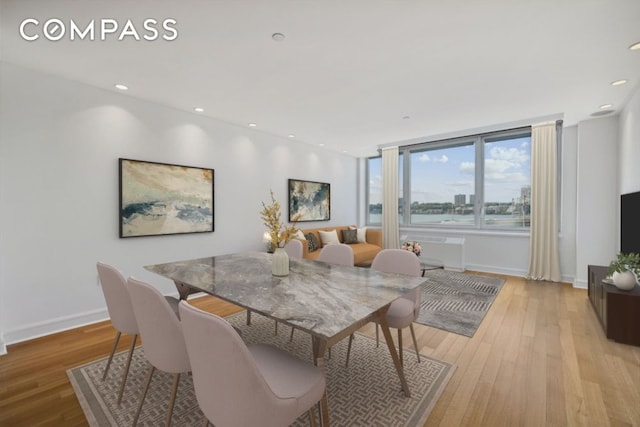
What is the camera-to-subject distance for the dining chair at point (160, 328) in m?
1.37

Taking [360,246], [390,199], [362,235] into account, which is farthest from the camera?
[390,199]

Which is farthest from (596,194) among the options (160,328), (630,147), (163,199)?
(163,199)

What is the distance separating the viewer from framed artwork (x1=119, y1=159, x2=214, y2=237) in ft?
10.7

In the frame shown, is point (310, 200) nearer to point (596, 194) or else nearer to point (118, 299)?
point (118, 299)

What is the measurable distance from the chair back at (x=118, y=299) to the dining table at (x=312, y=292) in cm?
29

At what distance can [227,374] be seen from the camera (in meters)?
1.01

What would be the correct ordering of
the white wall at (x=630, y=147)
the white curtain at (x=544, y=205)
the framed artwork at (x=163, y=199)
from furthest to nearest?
the white curtain at (x=544, y=205)
the framed artwork at (x=163, y=199)
the white wall at (x=630, y=147)

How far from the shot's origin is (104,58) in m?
2.44

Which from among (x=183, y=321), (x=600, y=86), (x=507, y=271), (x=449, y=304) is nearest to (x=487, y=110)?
(x=600, y=86)

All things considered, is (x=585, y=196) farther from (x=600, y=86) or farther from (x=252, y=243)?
(x=252, y=243)

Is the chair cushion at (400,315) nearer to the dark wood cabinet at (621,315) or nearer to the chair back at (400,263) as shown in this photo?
the chair back at (400,263)

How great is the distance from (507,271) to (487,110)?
2994 mm

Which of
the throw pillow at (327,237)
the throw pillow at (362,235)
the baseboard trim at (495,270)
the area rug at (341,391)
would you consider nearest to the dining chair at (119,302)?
the area rug at (341,391)

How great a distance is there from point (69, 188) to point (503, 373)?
428 cm
